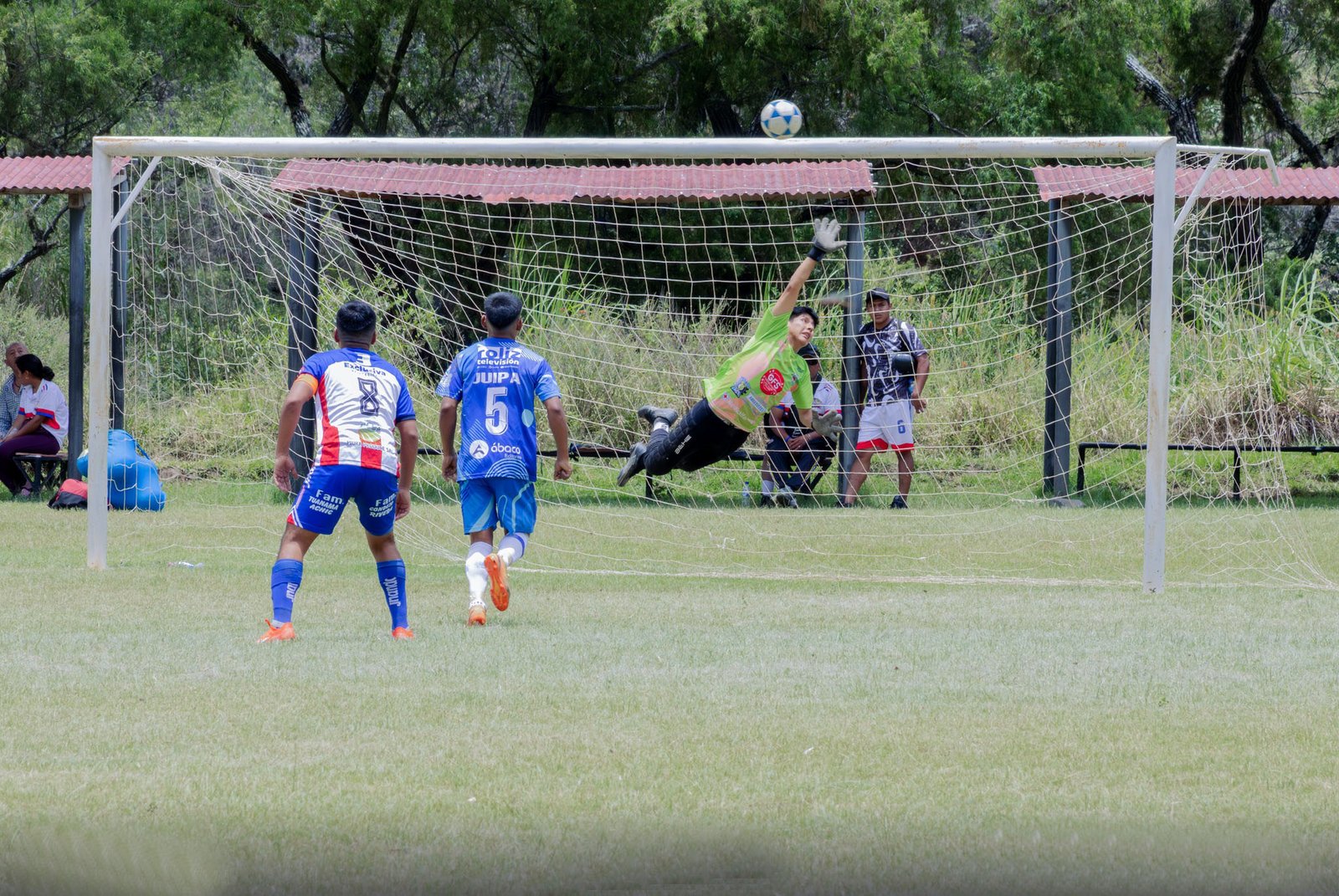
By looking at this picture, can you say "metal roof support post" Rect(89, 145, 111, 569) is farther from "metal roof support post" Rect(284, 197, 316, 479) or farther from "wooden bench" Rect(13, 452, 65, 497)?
"wooden bench" Rect(13, 452, 65, 497)

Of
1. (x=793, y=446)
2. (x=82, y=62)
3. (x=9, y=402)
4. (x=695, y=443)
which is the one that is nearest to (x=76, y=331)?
(x=9, y=402)

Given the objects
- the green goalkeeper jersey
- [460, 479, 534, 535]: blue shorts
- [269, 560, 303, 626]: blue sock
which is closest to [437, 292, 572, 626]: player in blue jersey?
[460, 479, 534, 535]: blue shorts

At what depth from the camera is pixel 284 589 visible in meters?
6.73

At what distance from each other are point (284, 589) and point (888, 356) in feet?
25.0

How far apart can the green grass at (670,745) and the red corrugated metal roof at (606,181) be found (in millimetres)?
6142

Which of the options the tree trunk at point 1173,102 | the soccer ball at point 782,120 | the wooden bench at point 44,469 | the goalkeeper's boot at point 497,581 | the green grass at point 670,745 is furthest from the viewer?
the tree trunk at point 1173,102

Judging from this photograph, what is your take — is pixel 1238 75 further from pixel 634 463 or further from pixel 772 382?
pixel 772 382

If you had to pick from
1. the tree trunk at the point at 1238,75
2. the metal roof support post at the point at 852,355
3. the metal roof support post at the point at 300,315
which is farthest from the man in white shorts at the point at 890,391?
the tree trunk at the point at 1238,75

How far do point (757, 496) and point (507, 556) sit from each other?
24.3 ft

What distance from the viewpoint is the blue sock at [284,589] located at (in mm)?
6723

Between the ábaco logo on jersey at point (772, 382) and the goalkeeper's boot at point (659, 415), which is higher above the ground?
the ábaco logo on jersey at point (772, 382)

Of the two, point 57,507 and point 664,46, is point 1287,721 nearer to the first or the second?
point 57,507

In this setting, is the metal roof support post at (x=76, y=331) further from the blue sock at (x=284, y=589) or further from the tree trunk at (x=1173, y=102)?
the tree trunk at (x=1173, y=102)

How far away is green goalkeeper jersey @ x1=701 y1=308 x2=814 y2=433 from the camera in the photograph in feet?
29.6
